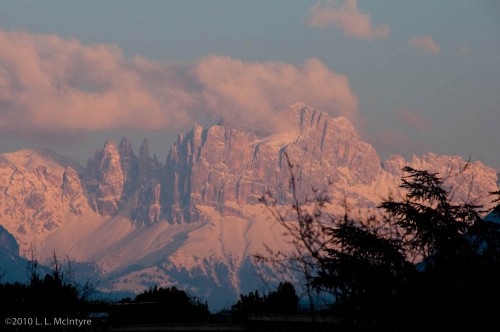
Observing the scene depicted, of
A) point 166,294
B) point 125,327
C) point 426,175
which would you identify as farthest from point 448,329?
point 166,294

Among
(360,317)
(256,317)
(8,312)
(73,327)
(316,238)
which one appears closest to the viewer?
(316,238)

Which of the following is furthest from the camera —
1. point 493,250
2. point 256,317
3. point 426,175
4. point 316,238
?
point 426,175

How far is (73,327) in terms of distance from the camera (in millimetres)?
56406

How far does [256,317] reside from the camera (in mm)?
52812

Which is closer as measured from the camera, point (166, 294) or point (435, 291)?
point (435, 291)

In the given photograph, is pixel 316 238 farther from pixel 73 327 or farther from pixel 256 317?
pixel 73 327

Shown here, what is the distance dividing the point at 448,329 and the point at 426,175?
42.4 metres

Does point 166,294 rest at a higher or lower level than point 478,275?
higher

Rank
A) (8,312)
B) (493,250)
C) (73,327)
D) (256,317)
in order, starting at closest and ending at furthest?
(493,250)
(256,317)
(73,327)
(8,312)

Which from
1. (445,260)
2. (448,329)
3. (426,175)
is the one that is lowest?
(448,329)

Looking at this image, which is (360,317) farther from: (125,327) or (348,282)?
(125,327)

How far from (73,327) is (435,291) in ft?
93.7

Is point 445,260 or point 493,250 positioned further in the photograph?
point 493,250

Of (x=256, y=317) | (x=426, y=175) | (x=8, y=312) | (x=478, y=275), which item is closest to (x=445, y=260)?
(x=478, y=275)
